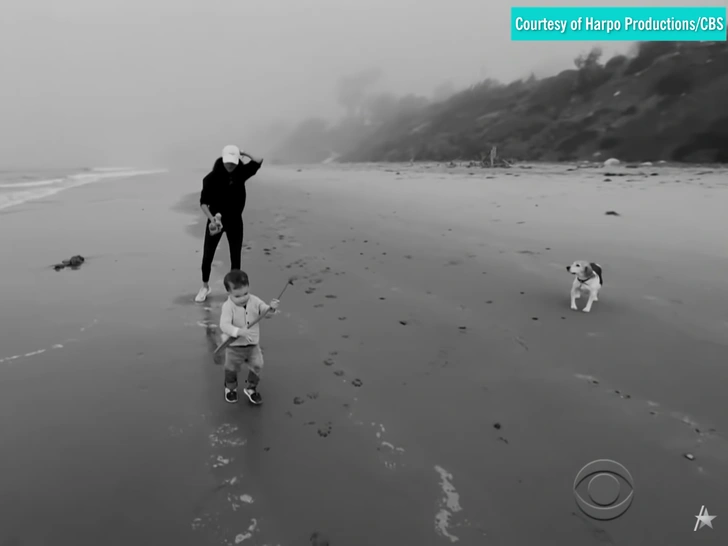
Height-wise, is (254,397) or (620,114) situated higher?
(620,114)

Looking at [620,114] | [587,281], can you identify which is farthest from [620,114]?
[587,281]

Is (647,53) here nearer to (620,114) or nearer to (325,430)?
(620,114)

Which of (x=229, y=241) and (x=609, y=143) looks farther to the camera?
(x=609, y=143)

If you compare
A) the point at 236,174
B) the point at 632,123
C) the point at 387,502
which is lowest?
the point at 387,502

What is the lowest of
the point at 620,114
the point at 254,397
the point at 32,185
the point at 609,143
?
the point at 254,397

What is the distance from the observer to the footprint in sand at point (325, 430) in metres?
2.89

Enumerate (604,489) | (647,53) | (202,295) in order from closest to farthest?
(604,489) < (202,295) < (647,53)

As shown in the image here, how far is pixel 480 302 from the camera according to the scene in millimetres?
5316

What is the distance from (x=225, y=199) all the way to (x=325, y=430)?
3.80 meters

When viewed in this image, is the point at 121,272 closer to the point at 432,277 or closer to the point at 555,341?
the point at 432,277

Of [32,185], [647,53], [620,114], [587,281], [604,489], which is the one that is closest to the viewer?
[604,489]

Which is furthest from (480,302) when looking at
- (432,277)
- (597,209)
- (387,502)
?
(597,209)

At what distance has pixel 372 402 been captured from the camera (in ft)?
10.7

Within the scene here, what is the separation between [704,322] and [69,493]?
6082mm
